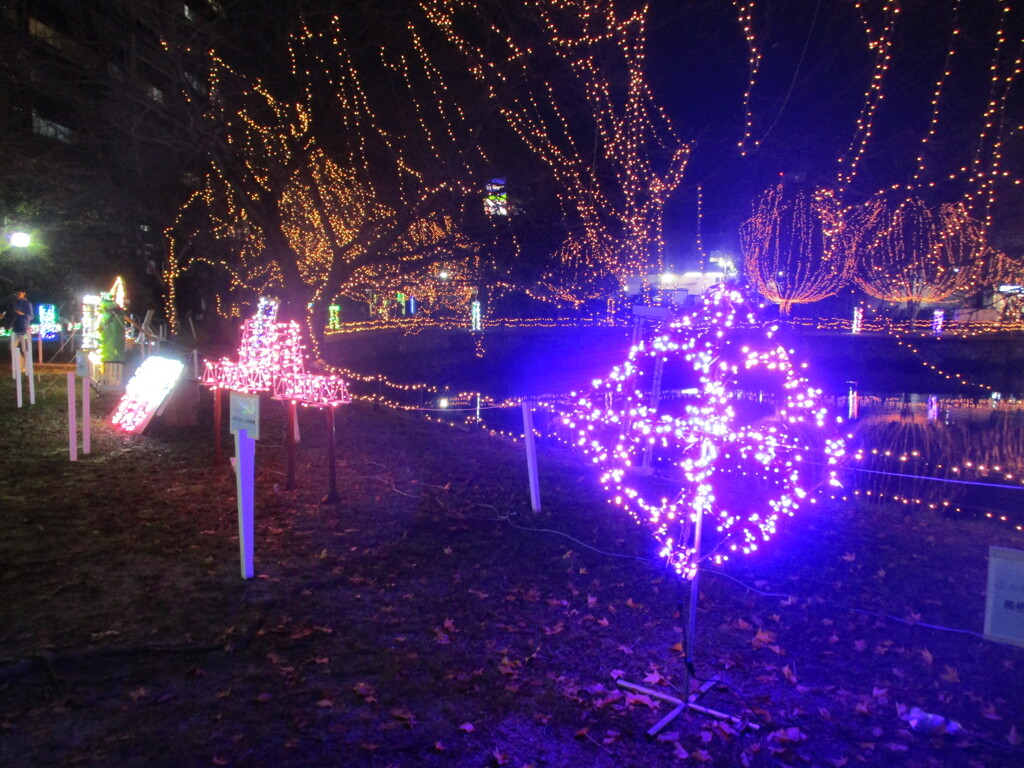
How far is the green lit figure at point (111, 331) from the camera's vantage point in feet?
44.0

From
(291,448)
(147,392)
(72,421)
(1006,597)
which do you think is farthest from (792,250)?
(1006,597)

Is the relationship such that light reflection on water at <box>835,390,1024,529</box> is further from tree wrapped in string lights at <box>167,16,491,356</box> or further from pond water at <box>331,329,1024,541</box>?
tree wrapped in string lights at <box>167,16,491,356</box>

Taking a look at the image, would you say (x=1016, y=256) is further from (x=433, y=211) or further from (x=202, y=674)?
(x=202, y=674)

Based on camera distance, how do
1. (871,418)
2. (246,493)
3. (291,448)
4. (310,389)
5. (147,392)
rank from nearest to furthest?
1. (246,493)
2. (291,448)
3. (310,389)
4. (147,392)
5. (871,418)

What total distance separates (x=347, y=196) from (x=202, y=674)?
42.1 feet

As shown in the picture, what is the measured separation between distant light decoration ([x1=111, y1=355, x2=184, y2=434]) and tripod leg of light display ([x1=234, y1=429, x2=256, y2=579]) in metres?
6.37

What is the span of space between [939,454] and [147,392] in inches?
516

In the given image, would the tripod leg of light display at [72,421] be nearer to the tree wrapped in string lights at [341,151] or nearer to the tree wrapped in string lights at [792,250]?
the tree wrapped in string lights at [341,151]

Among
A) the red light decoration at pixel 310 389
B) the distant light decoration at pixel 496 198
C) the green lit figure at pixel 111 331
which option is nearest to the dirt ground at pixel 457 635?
the red light decoration at pixel 310 389

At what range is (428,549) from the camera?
263 inches

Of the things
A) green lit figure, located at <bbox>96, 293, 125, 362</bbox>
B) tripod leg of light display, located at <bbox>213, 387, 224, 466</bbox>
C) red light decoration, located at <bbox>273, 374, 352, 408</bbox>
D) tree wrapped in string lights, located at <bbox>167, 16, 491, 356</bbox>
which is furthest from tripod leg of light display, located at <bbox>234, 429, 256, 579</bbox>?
green lit figure, located at <bbox>96, 293, 125, 362</bbox>

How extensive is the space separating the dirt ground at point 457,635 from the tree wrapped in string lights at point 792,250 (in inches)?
1199

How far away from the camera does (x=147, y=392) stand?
37.9ft

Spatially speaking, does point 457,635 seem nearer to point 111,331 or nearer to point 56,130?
point 111,331
